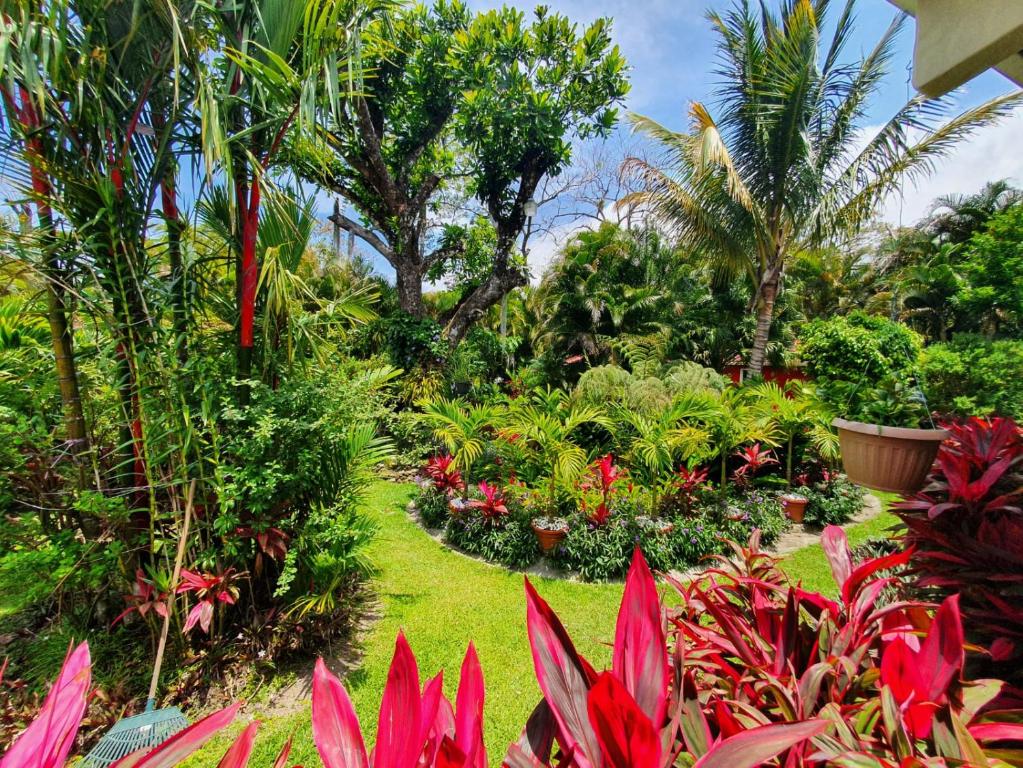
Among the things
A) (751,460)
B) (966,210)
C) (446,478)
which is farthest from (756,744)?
(966,210)

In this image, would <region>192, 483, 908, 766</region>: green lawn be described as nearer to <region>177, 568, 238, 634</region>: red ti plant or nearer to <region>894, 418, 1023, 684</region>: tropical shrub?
<region>177, 568, 238, 634</region>: red ti plant

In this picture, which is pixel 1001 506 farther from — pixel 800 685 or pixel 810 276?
pixel 810 276

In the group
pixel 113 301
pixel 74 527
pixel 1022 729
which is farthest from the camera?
pixel 74 527

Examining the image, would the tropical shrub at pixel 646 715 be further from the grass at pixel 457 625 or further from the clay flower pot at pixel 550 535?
the clay flower pot at pixel 550 535

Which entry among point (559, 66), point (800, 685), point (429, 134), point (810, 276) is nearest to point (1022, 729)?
point (800, 685)

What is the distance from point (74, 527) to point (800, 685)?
3327mm

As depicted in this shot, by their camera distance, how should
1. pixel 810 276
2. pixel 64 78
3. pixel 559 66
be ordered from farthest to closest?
pixel 810 276, pixel 559 66, pixel 64 78

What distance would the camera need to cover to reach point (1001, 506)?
4.55ft

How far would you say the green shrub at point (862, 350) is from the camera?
2.71 m

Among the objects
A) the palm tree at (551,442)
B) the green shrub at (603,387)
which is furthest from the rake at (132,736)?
the green shrub at (603,387)

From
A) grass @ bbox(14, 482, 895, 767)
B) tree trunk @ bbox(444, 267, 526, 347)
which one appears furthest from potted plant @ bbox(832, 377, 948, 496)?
tree trunk @ bbox(444, 267, 526, 347)

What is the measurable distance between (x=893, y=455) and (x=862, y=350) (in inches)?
35.2

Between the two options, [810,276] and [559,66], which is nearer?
[559,66]

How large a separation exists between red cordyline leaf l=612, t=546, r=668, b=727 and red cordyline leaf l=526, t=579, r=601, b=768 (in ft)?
0.24
